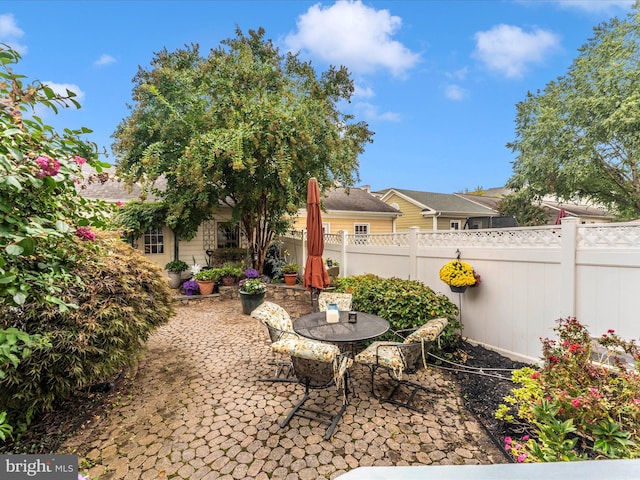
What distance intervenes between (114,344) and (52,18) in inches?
169

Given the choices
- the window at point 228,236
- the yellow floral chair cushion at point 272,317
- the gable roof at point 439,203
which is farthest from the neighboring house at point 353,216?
the yellow floral chair cushion at point 272,317

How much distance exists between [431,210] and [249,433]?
15218 millimetres

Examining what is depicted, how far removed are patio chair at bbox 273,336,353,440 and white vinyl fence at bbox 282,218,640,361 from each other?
2851 mm

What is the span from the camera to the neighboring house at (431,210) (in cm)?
1636

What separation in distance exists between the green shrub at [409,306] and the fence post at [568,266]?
4.50ft

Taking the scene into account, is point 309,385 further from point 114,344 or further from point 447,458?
point 114,344

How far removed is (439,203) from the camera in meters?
17.5

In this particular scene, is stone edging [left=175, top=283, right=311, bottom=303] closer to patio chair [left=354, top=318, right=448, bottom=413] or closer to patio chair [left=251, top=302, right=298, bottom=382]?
patio chair [left=251, top=302, right=298, bottom=382]

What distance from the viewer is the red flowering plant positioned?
2037 millimetres

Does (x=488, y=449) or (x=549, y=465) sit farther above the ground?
(x=549, y=465)

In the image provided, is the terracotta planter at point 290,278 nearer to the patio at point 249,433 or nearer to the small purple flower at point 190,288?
the small purple flower at point 190,288

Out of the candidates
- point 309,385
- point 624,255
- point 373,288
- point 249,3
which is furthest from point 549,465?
point 249,3

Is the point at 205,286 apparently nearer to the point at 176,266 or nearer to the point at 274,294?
the point at 176,266

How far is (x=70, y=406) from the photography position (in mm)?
3293
